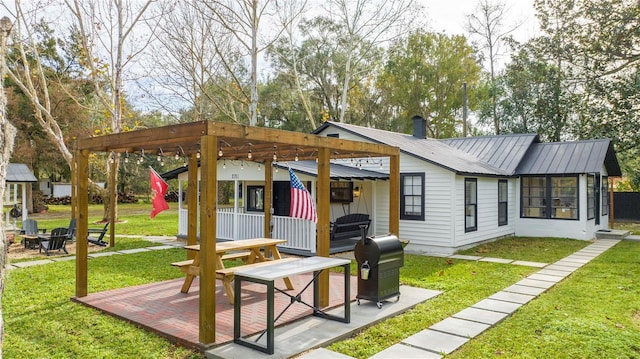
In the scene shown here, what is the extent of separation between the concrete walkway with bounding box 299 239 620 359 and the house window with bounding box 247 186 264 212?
8.17 meters

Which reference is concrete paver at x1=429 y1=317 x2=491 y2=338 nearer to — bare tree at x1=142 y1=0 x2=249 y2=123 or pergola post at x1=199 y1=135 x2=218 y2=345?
pergola post at x1=199 y1=135 x2=218 y2=345

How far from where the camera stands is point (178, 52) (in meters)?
19.5

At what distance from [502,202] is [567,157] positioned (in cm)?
282

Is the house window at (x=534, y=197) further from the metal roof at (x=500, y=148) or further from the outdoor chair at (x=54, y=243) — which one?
the outdoor chair at (x=54, y=243)

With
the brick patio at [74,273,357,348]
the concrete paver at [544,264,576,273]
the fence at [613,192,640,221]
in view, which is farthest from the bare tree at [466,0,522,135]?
the brick patio at [74,273,357,348]

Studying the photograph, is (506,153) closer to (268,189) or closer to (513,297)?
(513,297)

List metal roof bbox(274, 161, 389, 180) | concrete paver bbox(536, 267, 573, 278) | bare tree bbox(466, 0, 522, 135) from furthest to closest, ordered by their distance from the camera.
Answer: bare tree bbox(466, 0, 522, 135) → metal roof bbox(274, 161, 389, 180) → concrete paver bbox(536, 267, 573, 278)

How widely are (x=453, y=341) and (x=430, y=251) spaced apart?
673 cm

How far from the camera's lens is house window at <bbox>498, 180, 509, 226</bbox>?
13.7m

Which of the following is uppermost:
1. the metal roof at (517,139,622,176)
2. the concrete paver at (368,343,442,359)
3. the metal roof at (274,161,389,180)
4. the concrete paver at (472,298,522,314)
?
the metal roof at (517,139,622,176)

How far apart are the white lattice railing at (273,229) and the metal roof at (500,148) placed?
7402mm

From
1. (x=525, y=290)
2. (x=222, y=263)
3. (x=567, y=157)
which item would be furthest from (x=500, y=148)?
(x=222, y=263)

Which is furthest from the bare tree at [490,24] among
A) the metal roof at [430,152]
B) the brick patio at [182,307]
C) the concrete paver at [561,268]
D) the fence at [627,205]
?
the brick patio at [182,307]

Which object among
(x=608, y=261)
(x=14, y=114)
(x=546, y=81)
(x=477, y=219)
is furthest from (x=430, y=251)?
(x=14, y=114)
